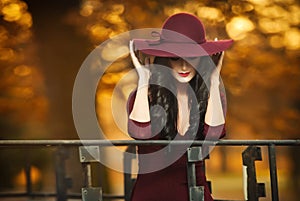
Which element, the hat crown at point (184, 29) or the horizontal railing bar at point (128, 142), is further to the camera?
the hat crown at point (184, 29)

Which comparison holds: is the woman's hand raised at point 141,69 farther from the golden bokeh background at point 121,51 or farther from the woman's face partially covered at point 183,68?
the golden bokeh background at point 121,51

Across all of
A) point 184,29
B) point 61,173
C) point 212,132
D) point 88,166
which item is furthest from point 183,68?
point 61,173

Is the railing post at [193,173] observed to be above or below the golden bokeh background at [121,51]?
below

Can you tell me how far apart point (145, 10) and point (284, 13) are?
6.50ft

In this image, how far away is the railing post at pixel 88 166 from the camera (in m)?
4.90

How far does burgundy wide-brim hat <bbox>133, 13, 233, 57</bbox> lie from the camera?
481 centimetres

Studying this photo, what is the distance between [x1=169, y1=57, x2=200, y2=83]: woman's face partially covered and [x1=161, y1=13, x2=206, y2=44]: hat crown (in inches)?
4.9

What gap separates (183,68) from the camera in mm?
4902

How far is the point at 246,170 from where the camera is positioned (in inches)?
218

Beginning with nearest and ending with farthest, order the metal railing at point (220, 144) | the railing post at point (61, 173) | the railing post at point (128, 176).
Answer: the metal railing at point (220, 144) → the railing post at point (61, 173) → the railing post at point (128, 176)

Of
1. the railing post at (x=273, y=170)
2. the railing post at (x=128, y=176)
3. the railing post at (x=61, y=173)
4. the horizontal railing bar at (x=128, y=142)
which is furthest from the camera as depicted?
the railing post at (x=128, y=176)

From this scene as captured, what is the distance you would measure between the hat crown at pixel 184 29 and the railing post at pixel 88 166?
2.79ft

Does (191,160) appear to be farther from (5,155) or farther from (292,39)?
(5,155)

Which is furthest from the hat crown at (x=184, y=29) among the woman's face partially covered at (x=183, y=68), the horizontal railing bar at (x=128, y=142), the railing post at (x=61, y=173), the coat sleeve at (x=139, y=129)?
the railing post at (x=61, y=173)
